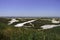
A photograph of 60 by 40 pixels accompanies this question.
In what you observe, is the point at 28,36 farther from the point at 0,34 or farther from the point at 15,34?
the point at 0,34

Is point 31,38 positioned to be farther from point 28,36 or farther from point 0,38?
point 0,38

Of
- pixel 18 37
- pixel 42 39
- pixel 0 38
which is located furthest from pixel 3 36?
pixel 42 39

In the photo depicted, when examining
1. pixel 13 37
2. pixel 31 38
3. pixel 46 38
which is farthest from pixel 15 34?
pixel 46 38

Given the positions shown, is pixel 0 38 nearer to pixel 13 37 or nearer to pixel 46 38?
pixel 13 37

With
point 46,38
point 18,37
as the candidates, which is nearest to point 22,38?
point 18,37

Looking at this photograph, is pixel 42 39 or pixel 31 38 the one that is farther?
pixel 42 39

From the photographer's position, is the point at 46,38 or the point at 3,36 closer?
the point at 3,36

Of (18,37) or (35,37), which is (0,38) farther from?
(35,37)
